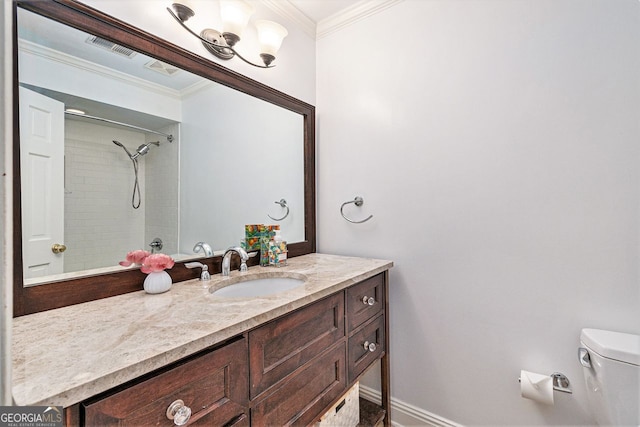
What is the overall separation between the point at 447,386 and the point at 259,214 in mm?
1323

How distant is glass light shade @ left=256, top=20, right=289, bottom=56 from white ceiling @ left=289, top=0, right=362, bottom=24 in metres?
0.35

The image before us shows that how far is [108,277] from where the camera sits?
991 mm

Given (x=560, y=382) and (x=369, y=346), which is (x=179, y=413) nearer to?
(x=369, y=346)

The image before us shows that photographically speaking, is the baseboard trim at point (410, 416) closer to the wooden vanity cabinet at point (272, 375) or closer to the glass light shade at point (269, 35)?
the wooden vanity cabinet at point (272, 375)

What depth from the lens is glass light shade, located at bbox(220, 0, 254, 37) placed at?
127 centimetres

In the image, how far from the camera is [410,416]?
154 centimetres

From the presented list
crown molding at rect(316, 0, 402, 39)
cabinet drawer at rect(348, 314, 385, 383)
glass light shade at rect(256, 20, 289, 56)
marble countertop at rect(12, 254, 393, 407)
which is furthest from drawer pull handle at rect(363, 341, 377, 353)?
crown molding at rect(316, 0, 402, 39)

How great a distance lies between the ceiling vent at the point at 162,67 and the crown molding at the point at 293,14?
0.74 metres

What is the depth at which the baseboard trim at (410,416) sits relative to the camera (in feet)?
4.76

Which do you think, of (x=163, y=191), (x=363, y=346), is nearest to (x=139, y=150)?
(x=163, y=191)

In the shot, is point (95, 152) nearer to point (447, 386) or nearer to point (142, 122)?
point (142, 122)

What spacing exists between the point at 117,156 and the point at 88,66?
0.31 metres

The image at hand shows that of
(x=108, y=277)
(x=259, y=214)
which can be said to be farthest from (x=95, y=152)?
(x=259, y=214)

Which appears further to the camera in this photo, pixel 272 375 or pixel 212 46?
pixel 212 46
